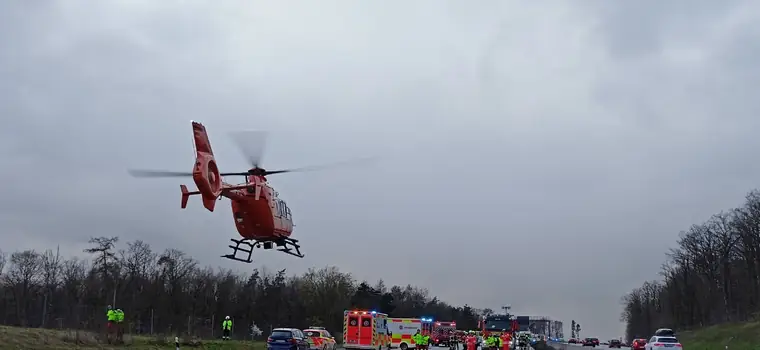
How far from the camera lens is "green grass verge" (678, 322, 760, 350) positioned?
2583 inches

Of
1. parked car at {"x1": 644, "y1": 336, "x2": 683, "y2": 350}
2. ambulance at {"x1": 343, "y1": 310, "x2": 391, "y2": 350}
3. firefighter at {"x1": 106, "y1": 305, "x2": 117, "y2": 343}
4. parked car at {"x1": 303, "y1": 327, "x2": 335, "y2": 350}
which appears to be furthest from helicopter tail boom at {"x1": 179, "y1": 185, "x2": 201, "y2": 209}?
parked car at {"x1": 644, "y1": 336, "x2": 683, "y2": 350}

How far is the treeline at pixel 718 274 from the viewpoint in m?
92.4

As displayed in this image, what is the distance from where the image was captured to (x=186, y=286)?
88938 mm

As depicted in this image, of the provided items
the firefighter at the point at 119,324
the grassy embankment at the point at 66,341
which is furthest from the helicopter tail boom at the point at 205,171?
the firefighter at the point at 119,324

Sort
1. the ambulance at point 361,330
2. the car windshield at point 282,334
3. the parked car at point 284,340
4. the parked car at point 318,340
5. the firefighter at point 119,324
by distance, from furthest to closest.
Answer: the ambulance at point 361,330
the parked car at point 318,340
the car windshield at point 282,334
the parked car at point 284,340
the firefighter at point 119,324

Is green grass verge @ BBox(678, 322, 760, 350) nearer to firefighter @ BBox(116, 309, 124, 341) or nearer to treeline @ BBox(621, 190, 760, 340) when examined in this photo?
treeline @ BBox(621, 190, 760, 340)

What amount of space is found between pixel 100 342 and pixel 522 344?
28.5 m

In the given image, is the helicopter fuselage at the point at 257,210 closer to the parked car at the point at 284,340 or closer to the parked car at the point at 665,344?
the parked car at the point at 284,340

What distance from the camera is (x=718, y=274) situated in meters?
103

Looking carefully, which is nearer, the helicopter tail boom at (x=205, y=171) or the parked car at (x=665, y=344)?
the helicopter tail boom at (x=205, y=171)

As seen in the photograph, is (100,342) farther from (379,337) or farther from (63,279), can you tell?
(63,279)

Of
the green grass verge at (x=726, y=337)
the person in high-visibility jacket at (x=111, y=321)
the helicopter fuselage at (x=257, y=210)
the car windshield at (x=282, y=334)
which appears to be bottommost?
the green grass verge at (x=726, y=337)

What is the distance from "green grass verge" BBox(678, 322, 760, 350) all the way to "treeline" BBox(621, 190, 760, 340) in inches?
244

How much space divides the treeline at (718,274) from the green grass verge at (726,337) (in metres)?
6.19
